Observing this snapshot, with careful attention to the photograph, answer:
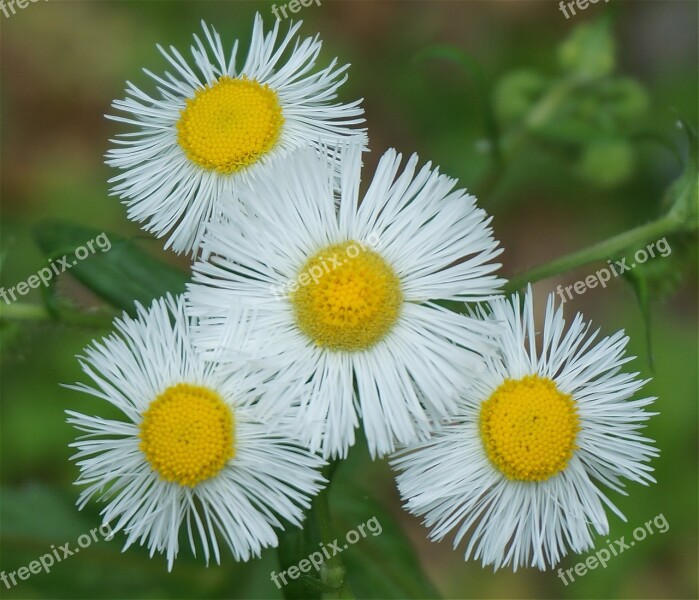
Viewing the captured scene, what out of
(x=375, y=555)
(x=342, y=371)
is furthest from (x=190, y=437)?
(x=375, y=555)

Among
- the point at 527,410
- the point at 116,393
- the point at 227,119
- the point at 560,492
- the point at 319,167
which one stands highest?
the point at 227,119

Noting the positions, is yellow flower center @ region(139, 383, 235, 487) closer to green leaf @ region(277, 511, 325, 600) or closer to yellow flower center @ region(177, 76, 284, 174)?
green leaf @ region(277, 511, 325, 600)

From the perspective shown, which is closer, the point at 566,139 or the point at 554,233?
the point at 566,139

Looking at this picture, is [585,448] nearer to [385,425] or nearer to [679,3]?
[385,425]

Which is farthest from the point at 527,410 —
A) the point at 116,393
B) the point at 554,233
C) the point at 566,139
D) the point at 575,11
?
the point at 575,11
